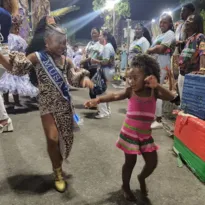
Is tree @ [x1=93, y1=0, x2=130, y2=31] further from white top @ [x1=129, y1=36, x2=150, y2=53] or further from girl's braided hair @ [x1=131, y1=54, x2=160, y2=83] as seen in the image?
girl's braided hair @ [x1=131, y1=54, x2=160, y2=83]

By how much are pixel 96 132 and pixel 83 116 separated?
50.0 inches

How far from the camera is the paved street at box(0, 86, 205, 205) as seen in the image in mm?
2689

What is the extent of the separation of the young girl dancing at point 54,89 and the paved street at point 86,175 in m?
0.24

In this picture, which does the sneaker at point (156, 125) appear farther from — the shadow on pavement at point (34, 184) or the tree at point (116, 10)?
the tree at point (116, 10)

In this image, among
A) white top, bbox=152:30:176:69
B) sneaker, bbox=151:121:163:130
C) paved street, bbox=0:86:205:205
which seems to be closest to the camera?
paved street, bbox=0:86:205:205

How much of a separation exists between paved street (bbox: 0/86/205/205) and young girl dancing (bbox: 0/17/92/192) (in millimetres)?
244

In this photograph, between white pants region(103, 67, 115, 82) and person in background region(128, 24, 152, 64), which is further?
white pants region(103, 67, 115, 82)

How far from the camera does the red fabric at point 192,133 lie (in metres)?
2.95

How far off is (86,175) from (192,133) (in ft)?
4.42

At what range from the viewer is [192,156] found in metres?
3.17

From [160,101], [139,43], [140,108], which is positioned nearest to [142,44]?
[139,43]

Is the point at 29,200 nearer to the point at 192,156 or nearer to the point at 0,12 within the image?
the point at 192,156

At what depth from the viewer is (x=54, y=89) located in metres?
2.79

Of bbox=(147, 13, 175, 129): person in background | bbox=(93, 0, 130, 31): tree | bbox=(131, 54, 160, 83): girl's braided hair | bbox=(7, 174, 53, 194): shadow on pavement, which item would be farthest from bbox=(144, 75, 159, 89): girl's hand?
bbox=(93, 0, 130, 31): tree
